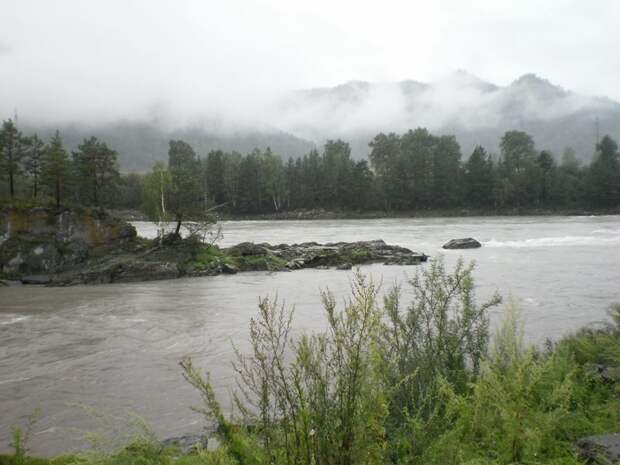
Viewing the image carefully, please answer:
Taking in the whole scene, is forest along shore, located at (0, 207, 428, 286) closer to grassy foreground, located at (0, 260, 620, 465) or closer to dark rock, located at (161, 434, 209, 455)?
dark rock, located at (161, 434, 209, 455)

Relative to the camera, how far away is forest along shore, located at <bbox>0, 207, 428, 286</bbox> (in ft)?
91.5

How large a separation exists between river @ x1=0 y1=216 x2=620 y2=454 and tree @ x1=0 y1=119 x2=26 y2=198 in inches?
673

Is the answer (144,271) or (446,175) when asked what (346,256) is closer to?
(144,271)

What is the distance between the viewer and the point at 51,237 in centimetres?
3009

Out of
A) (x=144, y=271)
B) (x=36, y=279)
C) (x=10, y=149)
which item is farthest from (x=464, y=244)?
(x=10, y=149)

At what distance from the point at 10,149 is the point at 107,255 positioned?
53.0 ft

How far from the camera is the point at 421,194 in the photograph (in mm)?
88312

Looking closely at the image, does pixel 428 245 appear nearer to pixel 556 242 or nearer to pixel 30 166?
pixel 556 242

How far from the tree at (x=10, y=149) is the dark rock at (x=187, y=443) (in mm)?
38535

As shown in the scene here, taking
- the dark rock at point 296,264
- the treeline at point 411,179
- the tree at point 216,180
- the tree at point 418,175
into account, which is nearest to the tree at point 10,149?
the treeline at point 411,179

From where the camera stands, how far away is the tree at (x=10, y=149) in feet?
123

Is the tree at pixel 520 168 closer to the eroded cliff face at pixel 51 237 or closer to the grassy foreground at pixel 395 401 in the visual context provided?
the eroded cliff face at pixel 51 237

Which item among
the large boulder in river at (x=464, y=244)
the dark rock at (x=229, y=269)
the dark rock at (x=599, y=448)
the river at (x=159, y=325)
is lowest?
the river at (x=159, y=325)

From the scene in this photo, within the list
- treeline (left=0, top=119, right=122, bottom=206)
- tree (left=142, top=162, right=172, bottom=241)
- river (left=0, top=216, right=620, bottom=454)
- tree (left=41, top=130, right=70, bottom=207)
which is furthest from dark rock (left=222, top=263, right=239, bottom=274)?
treeline (left=0, top=119, right=122, bottom=206)
